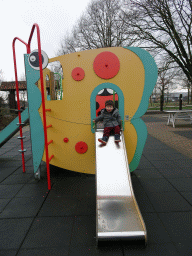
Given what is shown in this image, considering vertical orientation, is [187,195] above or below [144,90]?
below

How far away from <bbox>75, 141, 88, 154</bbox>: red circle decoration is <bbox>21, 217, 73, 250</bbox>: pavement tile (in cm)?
144

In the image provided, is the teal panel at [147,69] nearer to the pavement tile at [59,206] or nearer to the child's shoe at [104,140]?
the child's shoe at [104,140]

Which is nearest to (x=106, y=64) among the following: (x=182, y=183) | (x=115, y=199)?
(x=115, y=199)

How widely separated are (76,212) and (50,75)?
292 centimetres

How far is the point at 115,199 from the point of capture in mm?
2635

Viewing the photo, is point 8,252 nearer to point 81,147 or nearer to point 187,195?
point 81,147

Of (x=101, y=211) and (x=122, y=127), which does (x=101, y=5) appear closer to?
(x=122, y=127)

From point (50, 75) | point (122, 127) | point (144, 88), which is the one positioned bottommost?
point (122, 127)

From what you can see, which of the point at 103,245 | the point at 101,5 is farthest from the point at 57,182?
the point at 101,5

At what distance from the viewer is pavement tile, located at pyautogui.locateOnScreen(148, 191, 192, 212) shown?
2.80 m

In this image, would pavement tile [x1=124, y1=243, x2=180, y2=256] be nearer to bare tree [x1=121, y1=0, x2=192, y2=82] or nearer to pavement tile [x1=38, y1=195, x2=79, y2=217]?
pavement tile [x1=38, y1=195, x2=79, y2=217]

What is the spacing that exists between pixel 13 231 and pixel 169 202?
7.36 feet

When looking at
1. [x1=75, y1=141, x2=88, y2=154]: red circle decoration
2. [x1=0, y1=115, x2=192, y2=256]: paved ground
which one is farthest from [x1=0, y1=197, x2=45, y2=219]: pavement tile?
[x1=75, y1=141, x2=88, y2=154]: red circle decoration

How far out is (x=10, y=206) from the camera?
2.98 metres
